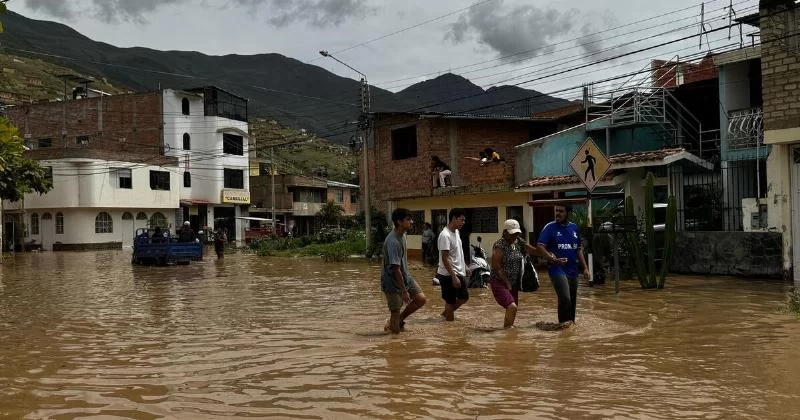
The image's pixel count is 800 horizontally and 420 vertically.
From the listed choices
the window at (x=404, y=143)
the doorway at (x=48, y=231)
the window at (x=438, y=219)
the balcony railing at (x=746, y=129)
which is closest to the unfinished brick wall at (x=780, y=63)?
the balcony railing at (x=746, y=129)

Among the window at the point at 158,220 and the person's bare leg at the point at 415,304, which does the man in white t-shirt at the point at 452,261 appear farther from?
the window at the point at 158,220

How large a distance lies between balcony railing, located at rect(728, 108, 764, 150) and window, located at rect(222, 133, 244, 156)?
4735 cm

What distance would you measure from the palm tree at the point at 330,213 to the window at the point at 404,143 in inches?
1281

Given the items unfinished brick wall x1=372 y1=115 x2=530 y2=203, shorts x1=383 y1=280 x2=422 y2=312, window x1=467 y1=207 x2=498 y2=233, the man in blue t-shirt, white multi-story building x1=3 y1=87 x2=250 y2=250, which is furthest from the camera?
white multi-story building x1=3 y1=87 x2=250 y2=250

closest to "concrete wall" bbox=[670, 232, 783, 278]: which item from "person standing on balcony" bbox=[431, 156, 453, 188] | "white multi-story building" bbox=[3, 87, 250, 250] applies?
"person standing on balcony" bbox=[431, 156, 453, 188]

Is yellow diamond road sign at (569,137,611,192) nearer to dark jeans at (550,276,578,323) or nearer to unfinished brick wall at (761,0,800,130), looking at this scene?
dark jeans at (550,276,578,323)

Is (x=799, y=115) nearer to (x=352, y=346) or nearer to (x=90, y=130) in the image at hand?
(x=352, y=346)

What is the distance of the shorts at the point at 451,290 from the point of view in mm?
9578

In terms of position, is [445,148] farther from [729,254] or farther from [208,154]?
[208,154]

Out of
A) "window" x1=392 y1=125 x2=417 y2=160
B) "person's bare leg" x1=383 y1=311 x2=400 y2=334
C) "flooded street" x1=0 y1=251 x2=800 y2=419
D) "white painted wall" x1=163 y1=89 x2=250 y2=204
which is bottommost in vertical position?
"flooded street" x1=0 y1=251 x2=800 y2=419

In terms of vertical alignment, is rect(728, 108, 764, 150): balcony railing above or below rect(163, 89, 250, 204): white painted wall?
below

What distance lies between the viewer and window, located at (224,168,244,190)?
59969 mm

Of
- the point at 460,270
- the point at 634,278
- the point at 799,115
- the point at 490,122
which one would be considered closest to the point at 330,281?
the point at 634,278

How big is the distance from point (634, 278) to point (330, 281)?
25.7 ft
